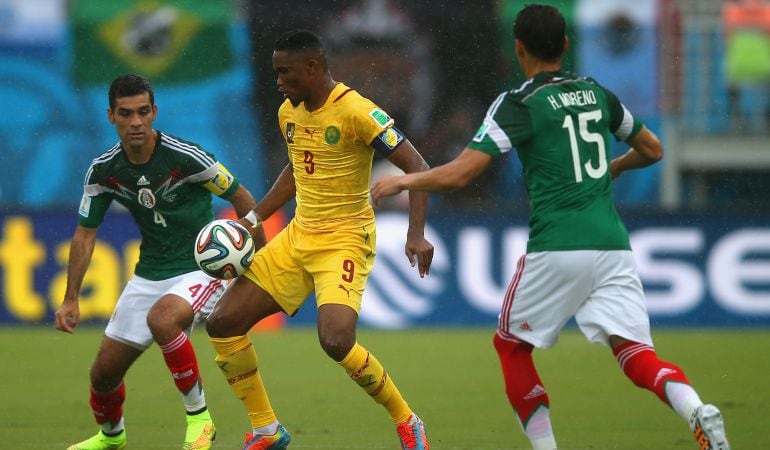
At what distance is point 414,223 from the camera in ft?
21.6

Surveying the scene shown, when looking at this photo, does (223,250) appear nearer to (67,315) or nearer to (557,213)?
(67,315)

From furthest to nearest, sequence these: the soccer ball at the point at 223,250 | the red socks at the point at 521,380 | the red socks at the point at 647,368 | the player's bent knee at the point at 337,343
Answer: the soccer ball at the point at 223,250 → the player's bent knee at the point at 337,343 → the red socks at the point at 521,380 → the red socks at the point at 647,368

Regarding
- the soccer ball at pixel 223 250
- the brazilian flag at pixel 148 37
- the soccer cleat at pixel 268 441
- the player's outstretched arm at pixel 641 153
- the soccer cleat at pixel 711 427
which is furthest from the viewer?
the brazilian flag at pixel 148 37

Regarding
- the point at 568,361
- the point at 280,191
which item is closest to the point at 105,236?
the point at 568,361

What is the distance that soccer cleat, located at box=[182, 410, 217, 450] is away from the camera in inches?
266

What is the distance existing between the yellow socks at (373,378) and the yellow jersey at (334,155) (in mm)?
683

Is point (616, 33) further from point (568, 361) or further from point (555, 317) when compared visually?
point (555, 317)

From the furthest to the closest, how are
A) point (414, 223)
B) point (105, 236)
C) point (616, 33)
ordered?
point (616, 33), point (105, 236), point (414, 223)

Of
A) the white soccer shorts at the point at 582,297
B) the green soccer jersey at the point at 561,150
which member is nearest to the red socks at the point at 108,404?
the white soccer shorts at the point at 582,297

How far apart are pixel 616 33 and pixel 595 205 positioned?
1113 cm

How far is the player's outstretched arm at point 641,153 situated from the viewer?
239 inches

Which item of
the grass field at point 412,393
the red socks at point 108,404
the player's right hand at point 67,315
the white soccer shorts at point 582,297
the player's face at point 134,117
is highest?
the player's face at point 134,117

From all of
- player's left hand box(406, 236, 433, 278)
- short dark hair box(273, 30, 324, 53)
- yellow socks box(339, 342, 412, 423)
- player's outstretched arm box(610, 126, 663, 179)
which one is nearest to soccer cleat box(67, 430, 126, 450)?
yellow socks box(339, 342, 412, 423)

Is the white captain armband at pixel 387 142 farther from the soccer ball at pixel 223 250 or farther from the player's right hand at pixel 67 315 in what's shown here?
the player's right hand at pixel 67 315
